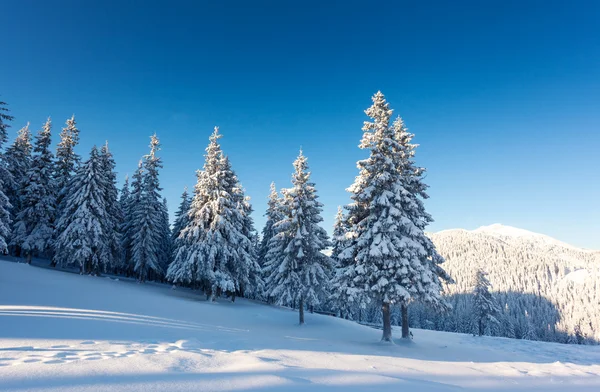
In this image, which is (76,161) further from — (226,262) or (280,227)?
(280,227)

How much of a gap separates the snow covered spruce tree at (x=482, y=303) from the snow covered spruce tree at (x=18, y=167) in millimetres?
59331

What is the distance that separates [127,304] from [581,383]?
73.0 ft

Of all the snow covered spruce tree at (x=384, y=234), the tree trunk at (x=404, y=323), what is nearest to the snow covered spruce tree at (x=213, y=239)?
the snow covered spruce tree at (x=384, y=234)

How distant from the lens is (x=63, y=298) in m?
16.5

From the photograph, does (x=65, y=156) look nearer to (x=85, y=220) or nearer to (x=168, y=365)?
(x=85, y=220)

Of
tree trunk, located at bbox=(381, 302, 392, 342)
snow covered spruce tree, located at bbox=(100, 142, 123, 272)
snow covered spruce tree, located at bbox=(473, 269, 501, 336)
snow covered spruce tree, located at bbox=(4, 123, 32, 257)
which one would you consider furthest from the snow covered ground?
snow covered spruce tree, located at bbox=(473, 269, 501, 336)

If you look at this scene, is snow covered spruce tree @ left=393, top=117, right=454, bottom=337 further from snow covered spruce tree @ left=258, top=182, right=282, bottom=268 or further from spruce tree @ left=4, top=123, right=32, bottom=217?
spruce tree @ left=4, top=123, right=32, bottom=217

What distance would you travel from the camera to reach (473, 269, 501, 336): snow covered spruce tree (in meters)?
45.5

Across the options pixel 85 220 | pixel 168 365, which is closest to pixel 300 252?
pixel 168 365

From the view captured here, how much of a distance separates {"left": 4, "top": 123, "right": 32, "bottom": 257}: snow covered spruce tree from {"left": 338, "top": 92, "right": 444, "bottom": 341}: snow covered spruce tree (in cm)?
3370

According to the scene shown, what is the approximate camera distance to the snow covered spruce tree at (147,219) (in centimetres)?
3325

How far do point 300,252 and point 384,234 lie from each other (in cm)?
770

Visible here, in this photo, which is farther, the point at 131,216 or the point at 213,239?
the point at 131,216

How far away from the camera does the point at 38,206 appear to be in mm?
30641
